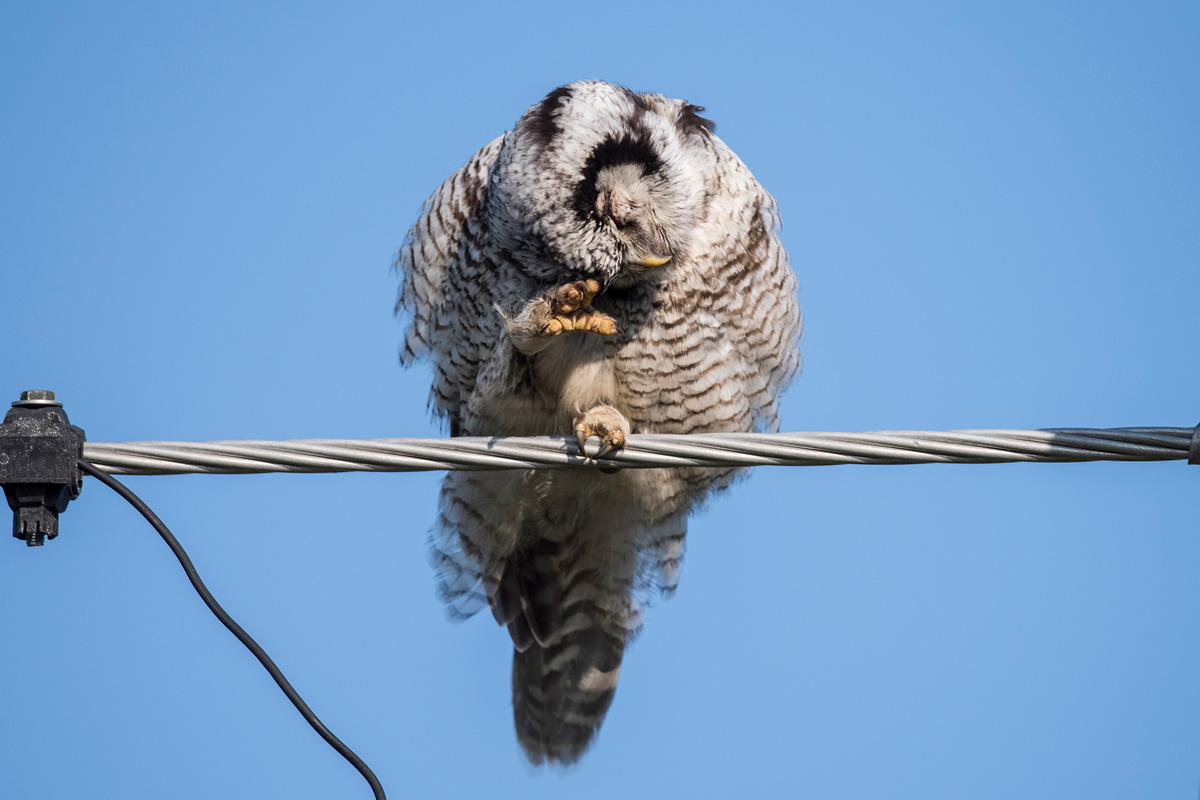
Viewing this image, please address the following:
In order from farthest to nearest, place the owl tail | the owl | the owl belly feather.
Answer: the owl tail
the owl belly feather
the owl

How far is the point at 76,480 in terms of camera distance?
3.55 metres

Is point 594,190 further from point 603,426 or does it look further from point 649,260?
point 603,426

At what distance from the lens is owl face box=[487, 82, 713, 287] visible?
459 cm

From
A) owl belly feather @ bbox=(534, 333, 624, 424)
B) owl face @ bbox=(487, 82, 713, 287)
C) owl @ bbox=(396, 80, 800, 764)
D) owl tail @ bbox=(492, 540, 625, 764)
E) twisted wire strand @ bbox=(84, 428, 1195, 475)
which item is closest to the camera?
twisted wire strand @ bbox=(84, 428, 1195, 475)

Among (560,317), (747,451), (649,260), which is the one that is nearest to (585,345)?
(560,317)

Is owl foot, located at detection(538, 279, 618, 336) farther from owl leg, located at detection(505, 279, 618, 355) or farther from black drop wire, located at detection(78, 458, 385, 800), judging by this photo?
black drop wire, located at detection(78, 458, 385, 800)

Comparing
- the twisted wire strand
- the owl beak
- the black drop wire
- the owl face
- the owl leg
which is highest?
the owl face

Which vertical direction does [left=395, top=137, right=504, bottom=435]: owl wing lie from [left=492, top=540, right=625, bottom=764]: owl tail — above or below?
above

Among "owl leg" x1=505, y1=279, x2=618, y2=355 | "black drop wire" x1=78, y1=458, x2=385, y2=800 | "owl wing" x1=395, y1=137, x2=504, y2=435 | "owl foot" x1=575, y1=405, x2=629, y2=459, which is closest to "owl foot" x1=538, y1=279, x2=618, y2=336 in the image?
"owl leg" x1=505, y1=279, x2=618, y2=355

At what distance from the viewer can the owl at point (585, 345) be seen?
4.69 metres

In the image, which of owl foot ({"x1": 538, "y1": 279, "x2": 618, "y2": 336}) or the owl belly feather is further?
the owl belly feather

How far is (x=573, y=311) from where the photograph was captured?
469 centimetres

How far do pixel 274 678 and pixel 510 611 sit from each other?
293 cm

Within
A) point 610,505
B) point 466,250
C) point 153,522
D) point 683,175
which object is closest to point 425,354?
point 466,250
